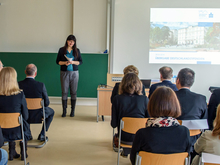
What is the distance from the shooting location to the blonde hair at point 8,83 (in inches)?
89.4

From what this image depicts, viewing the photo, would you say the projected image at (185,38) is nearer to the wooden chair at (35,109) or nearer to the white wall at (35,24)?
the white wall at (35,24)

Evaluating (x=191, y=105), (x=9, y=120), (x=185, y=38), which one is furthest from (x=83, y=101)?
(x=191, y=105)

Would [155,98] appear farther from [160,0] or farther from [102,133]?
[160,0]

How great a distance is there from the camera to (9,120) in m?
2.17

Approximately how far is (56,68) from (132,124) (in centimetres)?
395

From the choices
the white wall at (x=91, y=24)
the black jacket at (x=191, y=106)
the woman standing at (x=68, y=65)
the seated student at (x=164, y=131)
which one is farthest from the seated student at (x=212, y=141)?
the white wall at (x=91, y=24)

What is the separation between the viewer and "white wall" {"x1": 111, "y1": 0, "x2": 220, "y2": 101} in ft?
17.4

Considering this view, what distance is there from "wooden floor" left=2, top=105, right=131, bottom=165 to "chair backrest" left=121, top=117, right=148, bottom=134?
2.32 feet

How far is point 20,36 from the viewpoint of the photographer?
5.64 meters

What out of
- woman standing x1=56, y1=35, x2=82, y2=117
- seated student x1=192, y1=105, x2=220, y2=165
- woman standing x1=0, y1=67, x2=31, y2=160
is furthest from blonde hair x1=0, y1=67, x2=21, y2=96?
woman standing x1=56, y1=35, x2=82, y2=117

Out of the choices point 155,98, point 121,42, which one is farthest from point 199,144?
point 121,42

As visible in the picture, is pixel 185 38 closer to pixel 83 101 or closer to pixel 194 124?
pixel 83 101

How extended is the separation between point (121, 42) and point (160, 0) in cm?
144

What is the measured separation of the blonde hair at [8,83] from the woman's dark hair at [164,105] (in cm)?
162
